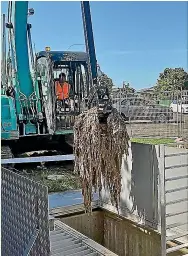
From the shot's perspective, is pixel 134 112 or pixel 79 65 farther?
pixel 134 112

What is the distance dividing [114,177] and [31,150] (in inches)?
133

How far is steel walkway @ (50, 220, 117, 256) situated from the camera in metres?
1.64

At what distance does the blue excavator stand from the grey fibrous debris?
6.71 ft

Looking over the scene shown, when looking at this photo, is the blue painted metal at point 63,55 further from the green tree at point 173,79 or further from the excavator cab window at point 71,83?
the green tree at point 173,79

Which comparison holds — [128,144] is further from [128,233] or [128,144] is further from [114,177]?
[128,233]

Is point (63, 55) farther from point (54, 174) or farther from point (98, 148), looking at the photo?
point (98, 148)

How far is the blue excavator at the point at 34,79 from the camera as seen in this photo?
4.15 m

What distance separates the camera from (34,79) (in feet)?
14.6

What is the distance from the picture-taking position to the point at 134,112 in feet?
19.9

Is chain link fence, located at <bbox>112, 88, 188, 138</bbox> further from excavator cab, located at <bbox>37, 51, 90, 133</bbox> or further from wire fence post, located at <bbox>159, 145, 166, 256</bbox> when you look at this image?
wire fence post, located at <bbox>159, 145, 166, 256</bbox>

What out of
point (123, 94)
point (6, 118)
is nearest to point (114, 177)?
point (6, 118)

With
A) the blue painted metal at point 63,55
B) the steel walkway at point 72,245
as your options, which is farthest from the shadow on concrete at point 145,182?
the blue painted metal at point 63,55

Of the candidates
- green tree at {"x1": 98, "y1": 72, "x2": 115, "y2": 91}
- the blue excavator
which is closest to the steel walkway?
green tree at {"x1": 98, "y1": 72, "x2": 115, "y2": 91}

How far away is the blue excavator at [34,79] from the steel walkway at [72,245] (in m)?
2.23
